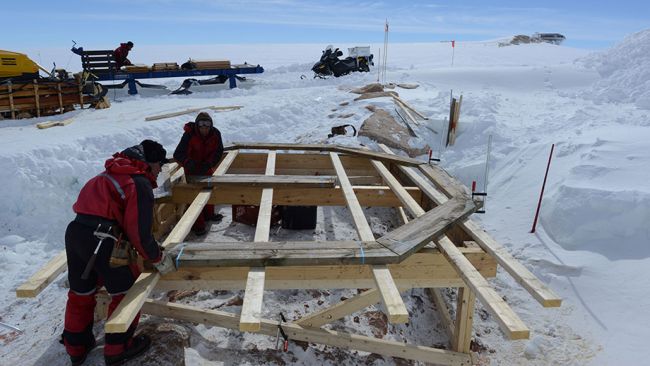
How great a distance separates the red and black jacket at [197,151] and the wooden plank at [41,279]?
6.60 feet

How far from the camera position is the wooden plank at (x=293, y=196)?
4.78 metres

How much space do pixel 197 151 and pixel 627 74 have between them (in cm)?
1174

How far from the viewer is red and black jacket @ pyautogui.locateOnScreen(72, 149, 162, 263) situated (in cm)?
286

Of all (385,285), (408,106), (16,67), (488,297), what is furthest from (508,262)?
(16,67)

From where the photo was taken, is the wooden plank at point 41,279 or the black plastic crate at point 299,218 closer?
the wooden plank at point 41,279

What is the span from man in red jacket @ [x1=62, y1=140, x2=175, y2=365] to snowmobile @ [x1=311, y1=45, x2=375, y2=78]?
18.3 metres

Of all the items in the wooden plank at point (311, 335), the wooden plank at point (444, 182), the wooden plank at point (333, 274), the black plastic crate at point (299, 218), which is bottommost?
the wooden plank at point (311, 335)

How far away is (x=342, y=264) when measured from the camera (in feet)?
10.2

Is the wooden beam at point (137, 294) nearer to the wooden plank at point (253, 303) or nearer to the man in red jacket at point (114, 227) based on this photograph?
the man in red jacket at point (114, 227)

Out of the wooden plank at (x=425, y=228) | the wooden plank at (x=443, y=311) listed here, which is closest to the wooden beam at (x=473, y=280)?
the wooden plank at (x=425, y=228)

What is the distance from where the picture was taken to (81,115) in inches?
428

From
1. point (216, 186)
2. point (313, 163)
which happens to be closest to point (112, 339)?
point (216, 186)

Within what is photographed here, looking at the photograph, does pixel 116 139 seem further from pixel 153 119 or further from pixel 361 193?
pixel 361 193

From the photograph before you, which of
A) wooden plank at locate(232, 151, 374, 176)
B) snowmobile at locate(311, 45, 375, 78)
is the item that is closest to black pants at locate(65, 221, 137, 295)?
wooden plank at locate(232, 151, 374, 176)
